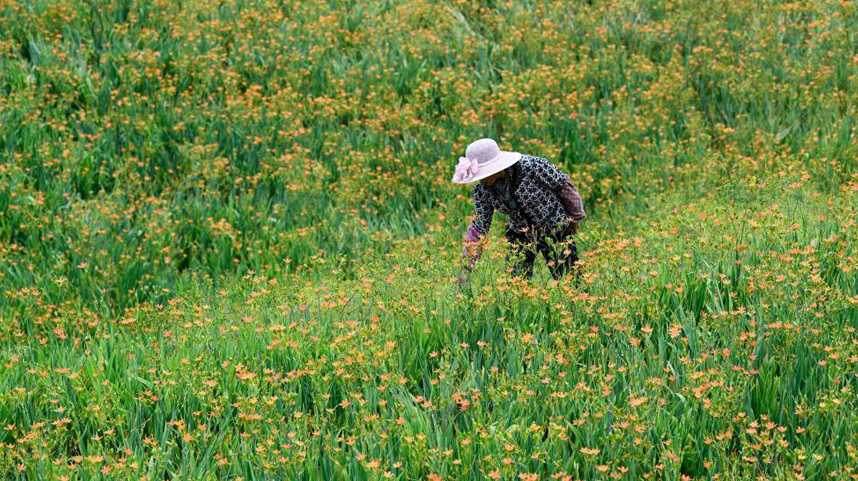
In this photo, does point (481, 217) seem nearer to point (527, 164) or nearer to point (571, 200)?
point (527, 164)

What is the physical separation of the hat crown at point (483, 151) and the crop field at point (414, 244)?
72cm

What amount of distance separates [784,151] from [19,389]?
748cm

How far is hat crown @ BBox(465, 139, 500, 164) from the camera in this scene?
6.78 meters

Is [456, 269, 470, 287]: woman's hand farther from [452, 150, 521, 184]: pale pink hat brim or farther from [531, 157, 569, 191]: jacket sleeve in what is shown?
[531, 157, 569, 191]: jacket sleeve

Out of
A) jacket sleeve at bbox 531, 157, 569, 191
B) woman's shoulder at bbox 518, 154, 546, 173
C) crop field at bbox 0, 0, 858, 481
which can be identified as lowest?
crop field at bbox 0, 0, 858, 481

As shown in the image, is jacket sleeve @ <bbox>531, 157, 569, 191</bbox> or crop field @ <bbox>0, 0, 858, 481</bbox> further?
jacket sleeve @ <bbox>531, 157, 569, 191</bbox>

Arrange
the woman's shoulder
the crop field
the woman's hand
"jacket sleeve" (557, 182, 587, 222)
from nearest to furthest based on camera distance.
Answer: the crop field → the woman's hand → the woman's shoulder → "jacket sleeve" (557, 182, 587, 222)

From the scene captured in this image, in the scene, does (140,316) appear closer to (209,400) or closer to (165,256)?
(165,256)

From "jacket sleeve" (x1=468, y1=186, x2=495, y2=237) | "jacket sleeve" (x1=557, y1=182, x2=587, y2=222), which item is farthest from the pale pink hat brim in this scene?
"jacket sleeve" (x1=557, y1=182, x2=587, y2=222)

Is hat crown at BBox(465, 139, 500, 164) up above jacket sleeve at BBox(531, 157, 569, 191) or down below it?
above

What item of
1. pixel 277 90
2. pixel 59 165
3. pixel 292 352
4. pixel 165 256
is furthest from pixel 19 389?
pixel 277 90

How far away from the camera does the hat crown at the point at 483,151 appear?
6777 millimetres

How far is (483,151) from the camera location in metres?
6.79

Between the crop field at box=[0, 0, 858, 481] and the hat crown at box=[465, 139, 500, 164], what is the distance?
2.36ft
